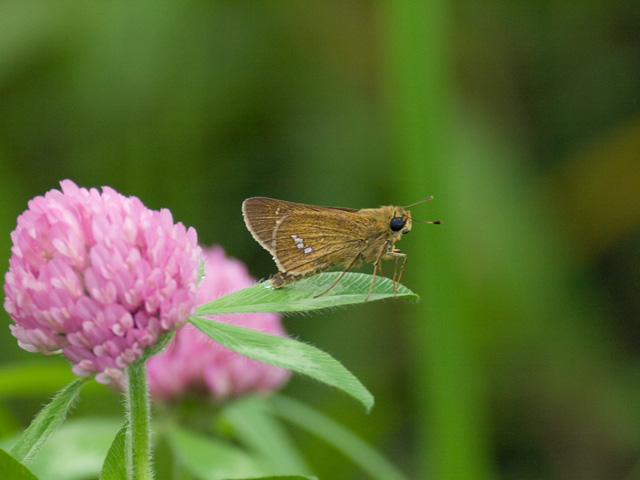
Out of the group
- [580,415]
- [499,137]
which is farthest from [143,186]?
[580,415]

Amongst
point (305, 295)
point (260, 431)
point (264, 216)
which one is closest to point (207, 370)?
point (260, 431)

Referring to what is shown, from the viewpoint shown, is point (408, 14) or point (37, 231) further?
point (408, 14)

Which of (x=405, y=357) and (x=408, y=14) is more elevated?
(x=408, y=14)

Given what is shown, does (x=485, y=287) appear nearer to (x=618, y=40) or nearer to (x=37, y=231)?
(x=618, y=40)

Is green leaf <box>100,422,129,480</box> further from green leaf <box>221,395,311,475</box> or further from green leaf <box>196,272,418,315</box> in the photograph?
green leaf <box>221,395,311,475</box>

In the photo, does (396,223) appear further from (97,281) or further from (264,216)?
A: (97,281)

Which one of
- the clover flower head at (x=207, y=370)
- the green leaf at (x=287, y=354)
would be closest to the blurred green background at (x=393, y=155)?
the clover flower head at (x=207, y=370)
